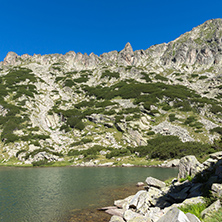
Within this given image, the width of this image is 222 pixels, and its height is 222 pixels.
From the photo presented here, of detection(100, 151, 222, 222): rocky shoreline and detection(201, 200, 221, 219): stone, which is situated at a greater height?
detection(201, 200, 221, 219): stone

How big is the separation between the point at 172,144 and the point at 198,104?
4858 centimetres

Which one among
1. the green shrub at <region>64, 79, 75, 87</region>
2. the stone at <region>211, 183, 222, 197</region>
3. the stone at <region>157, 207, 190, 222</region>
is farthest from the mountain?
the stone at <region>157, 207, 190, 222</region>

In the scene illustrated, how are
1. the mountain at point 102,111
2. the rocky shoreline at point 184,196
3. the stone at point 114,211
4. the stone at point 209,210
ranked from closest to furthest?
the stone at point 209,210 → the rocky shoreline at point 184,196 → the stone at point 114,211 → the mountain at point 102,111

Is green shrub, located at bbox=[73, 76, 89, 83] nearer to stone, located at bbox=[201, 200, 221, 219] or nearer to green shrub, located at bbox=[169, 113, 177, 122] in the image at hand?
green shrub, located at bbox=[169, 113, 177, 122]

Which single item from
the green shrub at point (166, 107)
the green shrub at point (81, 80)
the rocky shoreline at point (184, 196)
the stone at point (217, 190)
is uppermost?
the green shrub at point (81, 80)

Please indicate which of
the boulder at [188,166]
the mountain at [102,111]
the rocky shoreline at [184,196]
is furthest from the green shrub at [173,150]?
the rocky shoreline at [184,196]

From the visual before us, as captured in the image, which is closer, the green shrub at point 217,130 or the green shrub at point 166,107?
the green shrub at point 217,130

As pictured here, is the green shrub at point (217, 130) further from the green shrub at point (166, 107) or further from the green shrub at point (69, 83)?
the green shrub at point (69, 83)

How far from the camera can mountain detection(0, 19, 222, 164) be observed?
70938mm

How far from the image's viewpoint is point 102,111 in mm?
98438

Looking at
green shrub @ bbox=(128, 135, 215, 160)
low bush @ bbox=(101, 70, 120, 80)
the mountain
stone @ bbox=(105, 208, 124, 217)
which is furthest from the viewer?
low bush @ bbox=(101, 70, 120, 80)

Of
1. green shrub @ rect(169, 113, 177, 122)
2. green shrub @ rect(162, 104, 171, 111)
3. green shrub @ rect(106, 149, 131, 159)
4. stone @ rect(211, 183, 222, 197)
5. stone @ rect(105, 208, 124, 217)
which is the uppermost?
green shrub @ rect(162, 104, 171, 111)

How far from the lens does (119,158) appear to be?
→ 6041cm

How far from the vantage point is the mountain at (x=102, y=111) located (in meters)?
70.9
